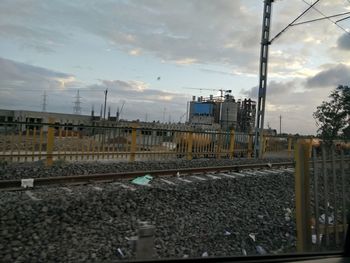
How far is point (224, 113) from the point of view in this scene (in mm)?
47625

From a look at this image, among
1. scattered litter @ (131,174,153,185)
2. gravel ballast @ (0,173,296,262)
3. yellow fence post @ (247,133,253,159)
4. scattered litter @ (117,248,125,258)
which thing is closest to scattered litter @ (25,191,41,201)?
gravel ballast @ (0,173,296,262)

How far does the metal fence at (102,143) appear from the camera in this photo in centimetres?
1196

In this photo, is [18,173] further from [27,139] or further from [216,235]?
[216,235]

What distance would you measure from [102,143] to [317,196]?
9763 mm

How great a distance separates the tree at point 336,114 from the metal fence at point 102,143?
20.2ft

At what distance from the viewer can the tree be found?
21.3 meters

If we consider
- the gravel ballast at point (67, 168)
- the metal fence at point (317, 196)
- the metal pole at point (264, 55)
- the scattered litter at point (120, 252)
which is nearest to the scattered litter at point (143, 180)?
the gravel ballast at point (67, 168)

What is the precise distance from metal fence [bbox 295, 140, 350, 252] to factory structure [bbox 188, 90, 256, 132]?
130 ft

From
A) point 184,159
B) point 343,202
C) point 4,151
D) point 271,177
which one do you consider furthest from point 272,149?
point 343,202

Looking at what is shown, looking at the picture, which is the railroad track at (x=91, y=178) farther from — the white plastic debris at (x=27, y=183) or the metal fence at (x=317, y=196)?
the metal fence at (x=317, y=196)

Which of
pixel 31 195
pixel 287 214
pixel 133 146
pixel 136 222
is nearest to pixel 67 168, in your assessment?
pixel 133 146

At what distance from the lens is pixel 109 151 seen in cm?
1403

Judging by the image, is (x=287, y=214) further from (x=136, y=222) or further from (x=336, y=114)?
(x=336, y=114)

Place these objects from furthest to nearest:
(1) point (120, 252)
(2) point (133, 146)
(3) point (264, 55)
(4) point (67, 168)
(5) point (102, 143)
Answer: (3) point (264, 55)
(2) point (133, 146)
(5) point (102, 143)
(4) point (67, 168)
(1) point (120, 252)
